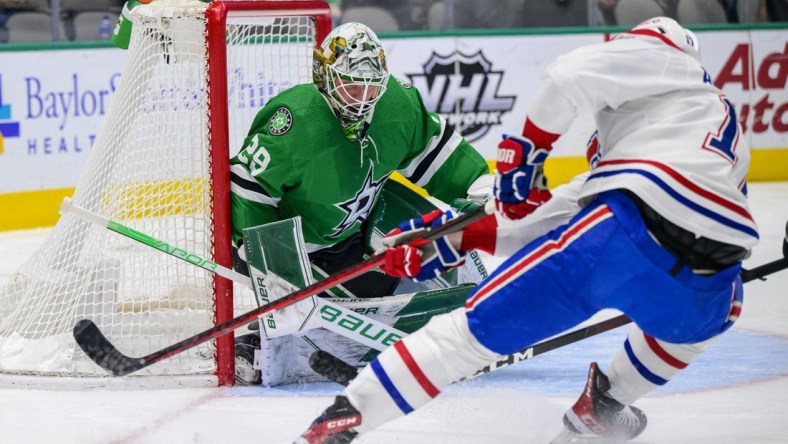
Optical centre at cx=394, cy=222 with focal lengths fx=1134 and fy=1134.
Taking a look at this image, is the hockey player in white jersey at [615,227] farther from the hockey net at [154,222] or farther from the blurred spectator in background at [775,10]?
the blurred spectator in background at [775,10]

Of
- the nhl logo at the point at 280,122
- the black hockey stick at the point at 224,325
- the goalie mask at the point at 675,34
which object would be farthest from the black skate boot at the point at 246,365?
the goalie mask at the point at 675,34

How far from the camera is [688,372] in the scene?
10.5 feet

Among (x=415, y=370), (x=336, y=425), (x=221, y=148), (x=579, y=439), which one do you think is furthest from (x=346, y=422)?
(x=221, y=148)

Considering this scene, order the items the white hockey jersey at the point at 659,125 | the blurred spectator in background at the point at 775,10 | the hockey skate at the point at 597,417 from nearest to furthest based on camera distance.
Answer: the white hockey jersey at the point at 659,125 → the hockey skate at the point at 597,417 → the blurred spectator in background at the point at 775,10

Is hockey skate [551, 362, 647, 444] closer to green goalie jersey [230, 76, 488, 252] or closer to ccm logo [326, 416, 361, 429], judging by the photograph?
ccm logo [326, 416, 361, 429]

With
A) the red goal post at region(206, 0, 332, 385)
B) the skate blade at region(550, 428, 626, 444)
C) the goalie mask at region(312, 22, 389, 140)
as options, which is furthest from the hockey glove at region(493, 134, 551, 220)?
the red goal post at region(206, 0, 332, 385)

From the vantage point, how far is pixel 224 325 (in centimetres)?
272

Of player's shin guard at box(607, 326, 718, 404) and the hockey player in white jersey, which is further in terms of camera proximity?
player's shin guard at box(607, 326, 718, 404)

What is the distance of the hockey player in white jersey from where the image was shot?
209 centimetres

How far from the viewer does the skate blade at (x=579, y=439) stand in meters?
Result: 2.56

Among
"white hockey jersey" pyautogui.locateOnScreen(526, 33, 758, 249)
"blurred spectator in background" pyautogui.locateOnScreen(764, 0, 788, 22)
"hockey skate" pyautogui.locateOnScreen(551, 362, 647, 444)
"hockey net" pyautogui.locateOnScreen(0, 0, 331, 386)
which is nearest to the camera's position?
"white hockey jersey" pyautogui.locateOnScreen(526, 33, 758, 249)

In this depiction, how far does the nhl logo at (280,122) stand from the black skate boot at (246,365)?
0.61 metres

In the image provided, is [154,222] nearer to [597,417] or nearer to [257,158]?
[257,158]

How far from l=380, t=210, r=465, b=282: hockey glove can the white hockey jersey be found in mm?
355
